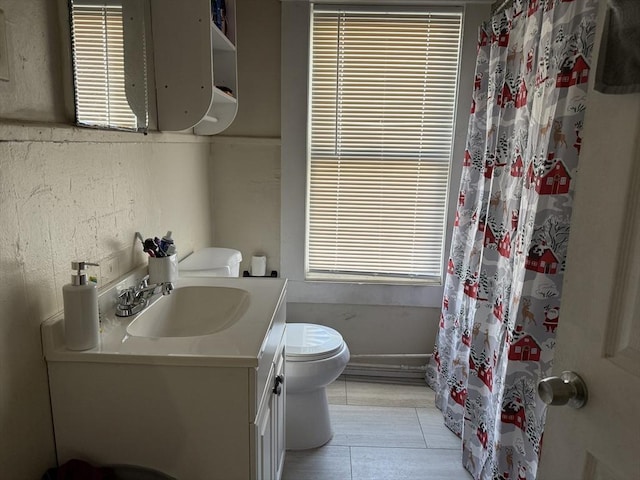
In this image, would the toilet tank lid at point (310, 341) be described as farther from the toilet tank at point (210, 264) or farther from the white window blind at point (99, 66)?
the white window blind at point (99, 66)

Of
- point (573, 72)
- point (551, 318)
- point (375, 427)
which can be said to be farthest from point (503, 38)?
point (375, 427)

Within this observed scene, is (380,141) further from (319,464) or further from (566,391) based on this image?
(566,391)

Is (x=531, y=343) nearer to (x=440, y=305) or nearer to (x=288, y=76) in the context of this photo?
(x=440, y=305)

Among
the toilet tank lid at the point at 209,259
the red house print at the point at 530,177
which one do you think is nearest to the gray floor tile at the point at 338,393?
the toilet tank lid at the point at 209,259

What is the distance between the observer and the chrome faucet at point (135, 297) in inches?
52.3

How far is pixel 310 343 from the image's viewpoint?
6.86 feet

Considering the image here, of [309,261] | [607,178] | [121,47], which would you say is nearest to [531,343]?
[607,178]

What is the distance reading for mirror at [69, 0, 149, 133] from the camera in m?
1.20

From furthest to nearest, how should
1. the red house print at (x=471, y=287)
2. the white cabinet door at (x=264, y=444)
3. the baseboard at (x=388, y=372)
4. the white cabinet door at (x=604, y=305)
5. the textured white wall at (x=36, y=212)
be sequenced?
the baseboard at (x=388, y=372)
the red house print at (x=471, y=287)
the white cabinet door at (x=264, y=444)
the textured white wall at (x=36, y=212)
the white cabinet door at (x=604, y=305)

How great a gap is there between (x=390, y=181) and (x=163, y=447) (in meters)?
1.84

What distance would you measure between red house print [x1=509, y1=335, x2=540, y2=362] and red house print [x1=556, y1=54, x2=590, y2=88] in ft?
2.64

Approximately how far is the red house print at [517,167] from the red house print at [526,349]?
60cm

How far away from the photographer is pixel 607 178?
75cm

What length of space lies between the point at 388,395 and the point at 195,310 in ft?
4.72
